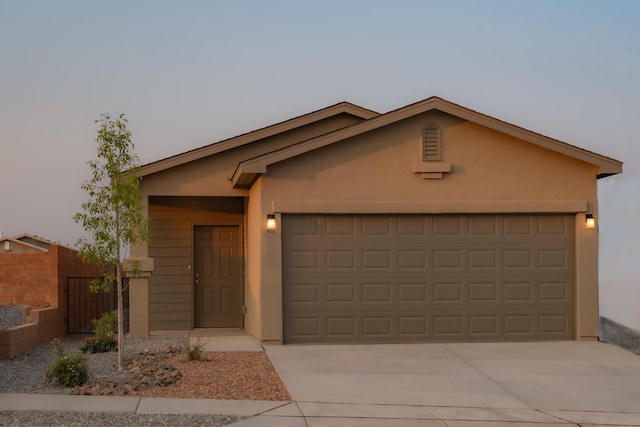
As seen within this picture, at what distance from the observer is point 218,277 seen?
19.3 m

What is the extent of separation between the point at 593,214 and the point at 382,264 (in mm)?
4383

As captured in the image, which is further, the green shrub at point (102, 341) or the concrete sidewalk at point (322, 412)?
the green shrub at point (102, 341)

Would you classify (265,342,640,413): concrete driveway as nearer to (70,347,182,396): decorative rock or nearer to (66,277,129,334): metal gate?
(70,347,182,396): decorative rock

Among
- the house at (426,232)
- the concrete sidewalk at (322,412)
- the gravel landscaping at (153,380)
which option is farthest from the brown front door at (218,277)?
the concrete sidewalk at (322,412)

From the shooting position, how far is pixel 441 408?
1006 cm

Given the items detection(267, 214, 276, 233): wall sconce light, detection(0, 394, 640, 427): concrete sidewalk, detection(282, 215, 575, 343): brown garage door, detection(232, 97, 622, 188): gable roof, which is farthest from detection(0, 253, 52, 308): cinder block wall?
detection(0, 394, 640, 427): concrete sidewalk

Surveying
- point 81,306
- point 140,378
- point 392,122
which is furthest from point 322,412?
point 81,306

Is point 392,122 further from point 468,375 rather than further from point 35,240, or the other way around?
point 35,240

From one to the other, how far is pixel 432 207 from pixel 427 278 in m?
1.40

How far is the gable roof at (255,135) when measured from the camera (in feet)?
56.3

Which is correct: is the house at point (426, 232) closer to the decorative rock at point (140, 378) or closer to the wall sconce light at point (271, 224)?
the wall sconce light at point (271, 224)

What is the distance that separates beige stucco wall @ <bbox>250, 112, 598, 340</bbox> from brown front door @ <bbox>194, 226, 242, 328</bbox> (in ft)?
10.7

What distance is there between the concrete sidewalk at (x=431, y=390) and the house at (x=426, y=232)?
2.23ft

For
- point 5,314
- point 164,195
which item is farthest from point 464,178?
point 5,314
